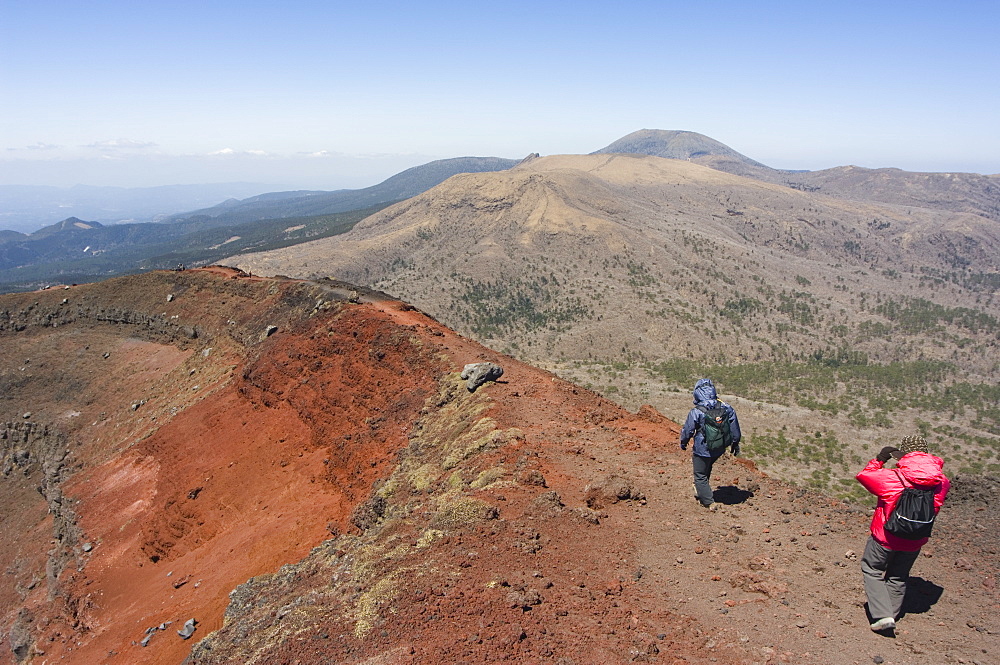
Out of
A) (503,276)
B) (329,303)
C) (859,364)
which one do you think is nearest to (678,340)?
(859,364)

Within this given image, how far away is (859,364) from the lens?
53.2 meters

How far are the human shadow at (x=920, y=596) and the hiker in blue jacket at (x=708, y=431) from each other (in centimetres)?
250

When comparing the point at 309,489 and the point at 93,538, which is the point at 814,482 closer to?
the point at 309,489

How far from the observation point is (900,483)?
17.0 ft

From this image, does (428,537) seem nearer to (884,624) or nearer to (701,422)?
(701,422)

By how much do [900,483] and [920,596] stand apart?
5.39 feet

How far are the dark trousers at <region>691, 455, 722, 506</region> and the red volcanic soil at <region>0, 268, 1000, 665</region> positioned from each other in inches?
10.1

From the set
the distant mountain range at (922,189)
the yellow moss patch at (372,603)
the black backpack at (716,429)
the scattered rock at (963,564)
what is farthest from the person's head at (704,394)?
the distant mountain range at (922,189)

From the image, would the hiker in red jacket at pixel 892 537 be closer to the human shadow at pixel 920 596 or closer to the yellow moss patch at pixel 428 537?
the human shadow at pixel 920 596

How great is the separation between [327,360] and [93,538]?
9.11 metres

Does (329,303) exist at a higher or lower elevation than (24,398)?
higher

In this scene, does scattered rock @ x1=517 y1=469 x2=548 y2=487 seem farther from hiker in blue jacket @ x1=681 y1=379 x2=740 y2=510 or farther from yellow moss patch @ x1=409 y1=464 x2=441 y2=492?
hiker in blue jacket @ x1=681 y1=379 x2=740 y2=510

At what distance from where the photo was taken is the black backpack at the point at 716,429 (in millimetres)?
7711

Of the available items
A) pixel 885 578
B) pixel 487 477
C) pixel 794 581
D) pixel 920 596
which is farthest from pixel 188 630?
pixel 920 596
